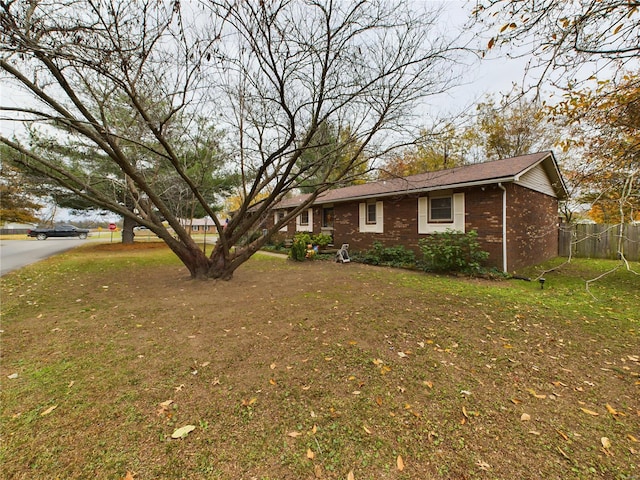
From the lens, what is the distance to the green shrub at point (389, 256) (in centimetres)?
978

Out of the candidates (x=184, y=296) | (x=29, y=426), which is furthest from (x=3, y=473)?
(x=184, y=296)

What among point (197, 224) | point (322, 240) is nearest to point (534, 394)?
point (322, 240)

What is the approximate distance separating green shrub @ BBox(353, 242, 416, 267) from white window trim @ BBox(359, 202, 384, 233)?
38.6 inches

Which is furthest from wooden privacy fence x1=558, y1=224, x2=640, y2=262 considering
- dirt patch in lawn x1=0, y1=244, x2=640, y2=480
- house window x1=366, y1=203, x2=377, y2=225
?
dirt patch in lawn x1=0, y1=244, x2=640, y2=480

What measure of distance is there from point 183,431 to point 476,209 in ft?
30.4

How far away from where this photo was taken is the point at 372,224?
464 inches

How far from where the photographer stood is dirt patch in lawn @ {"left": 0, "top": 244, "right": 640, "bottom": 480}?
5.87 feet

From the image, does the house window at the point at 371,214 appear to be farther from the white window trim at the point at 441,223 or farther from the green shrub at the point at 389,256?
the white window trim at the point at 441,223

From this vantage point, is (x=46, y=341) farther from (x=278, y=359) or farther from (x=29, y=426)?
(x=278, y=359)

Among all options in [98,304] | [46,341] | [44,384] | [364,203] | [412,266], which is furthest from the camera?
[364,203]

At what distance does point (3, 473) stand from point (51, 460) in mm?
222

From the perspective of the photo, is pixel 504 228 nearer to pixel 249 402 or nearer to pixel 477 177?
pixel 477 177

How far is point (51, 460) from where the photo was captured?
1.75 metres

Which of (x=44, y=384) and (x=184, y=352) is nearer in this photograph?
(x=44, y=384)
